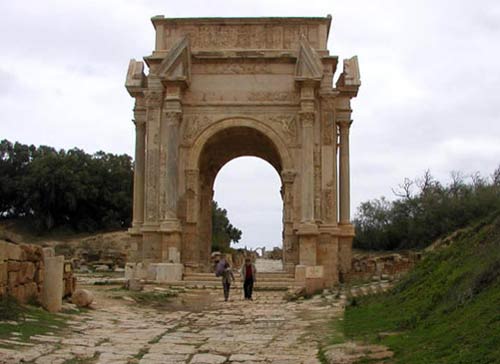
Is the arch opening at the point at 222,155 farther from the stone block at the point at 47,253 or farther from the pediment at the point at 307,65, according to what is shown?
the stone block at the point at 47,253

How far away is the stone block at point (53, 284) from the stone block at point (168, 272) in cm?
998

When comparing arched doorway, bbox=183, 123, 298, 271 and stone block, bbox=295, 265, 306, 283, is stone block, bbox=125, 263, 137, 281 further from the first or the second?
stone block, bbox=295, 265, 306, 283

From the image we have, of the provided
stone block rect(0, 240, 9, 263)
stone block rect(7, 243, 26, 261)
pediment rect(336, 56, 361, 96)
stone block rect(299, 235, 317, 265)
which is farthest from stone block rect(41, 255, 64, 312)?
pediment rect(336, 56, 361, 96)

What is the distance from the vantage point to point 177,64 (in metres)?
23.9

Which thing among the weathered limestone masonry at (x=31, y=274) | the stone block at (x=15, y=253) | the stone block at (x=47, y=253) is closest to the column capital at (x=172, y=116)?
the weathered limestone masonry at (x=31, y=274)

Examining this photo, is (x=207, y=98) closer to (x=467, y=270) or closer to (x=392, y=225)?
(x=467, y=270)

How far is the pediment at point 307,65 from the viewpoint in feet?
77.3

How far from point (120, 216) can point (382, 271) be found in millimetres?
29992

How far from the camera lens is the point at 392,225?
140ft

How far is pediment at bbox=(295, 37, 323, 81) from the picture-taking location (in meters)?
23.5

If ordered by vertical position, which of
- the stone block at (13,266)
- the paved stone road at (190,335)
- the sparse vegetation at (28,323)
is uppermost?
the stone block at (13,266)

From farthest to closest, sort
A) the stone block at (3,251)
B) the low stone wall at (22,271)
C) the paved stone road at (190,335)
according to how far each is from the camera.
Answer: the low stone wall at (22,271) → the stone block at (3,251) → the paved stone road at (190,335)

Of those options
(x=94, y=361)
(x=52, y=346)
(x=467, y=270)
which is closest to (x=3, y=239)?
(x=52, y=346)

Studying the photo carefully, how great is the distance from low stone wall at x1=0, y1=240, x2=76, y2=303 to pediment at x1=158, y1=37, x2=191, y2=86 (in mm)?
12483
